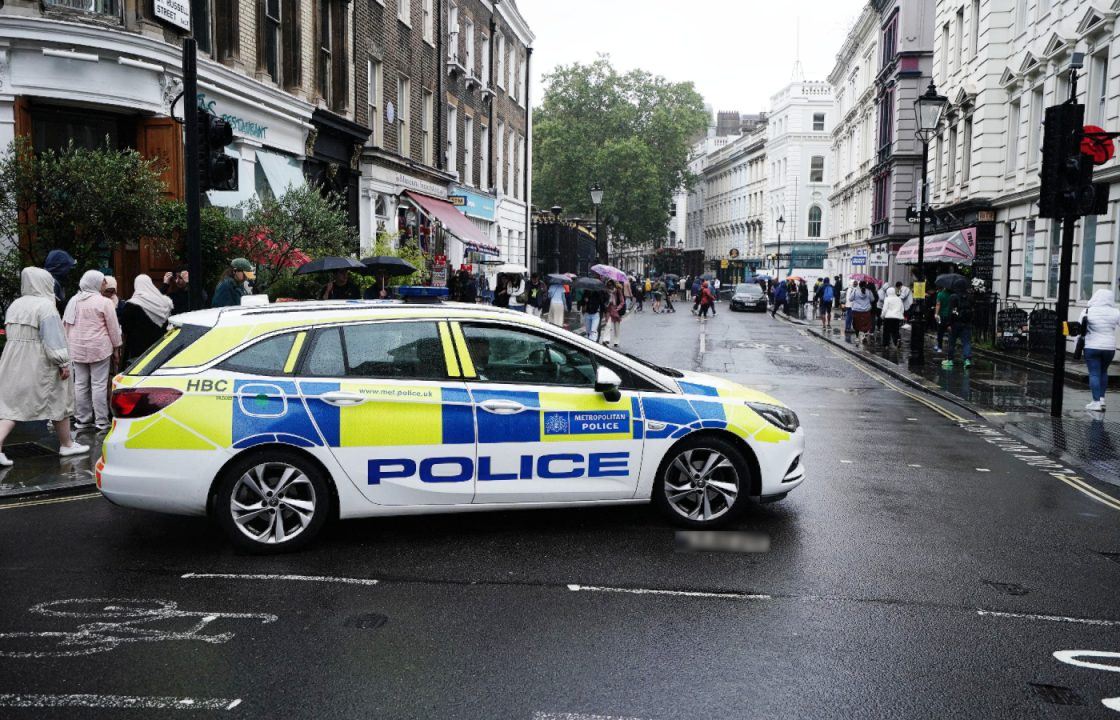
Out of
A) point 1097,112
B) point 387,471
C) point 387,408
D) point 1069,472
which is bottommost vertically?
point 1069,472

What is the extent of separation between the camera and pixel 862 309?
1071 inches

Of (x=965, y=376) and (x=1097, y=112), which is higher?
(x=1097, y=112)

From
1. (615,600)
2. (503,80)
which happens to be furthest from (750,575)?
(503,80)

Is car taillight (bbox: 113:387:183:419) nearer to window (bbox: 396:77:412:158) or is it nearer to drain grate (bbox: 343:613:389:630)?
drain grate (bbox: 343:613:389:630)

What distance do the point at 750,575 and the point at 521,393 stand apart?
1.82 metres

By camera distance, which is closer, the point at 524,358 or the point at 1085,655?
the point at 1085,655

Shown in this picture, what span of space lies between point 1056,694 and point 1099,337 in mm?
10582

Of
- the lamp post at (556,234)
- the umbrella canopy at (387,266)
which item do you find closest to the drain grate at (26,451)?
the umbrella canopy at (387,266)

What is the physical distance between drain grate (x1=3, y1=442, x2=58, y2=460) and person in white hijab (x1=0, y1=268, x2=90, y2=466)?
1.50 feet

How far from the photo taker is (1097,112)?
882 inches

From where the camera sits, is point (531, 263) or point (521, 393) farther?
point (531, 263)

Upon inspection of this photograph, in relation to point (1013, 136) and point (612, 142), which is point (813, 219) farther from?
point (1013, 136)

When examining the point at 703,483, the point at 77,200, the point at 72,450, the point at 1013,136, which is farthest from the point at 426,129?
the point at 703,483

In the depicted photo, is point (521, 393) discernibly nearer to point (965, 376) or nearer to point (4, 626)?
point (4, 626)
